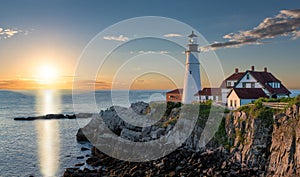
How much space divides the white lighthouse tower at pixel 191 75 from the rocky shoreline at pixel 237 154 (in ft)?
34.6

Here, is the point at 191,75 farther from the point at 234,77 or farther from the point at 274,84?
the point at 274,84

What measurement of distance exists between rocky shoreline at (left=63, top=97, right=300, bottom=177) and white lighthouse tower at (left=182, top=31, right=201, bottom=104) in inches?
415

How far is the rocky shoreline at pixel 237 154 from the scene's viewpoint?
18.4m

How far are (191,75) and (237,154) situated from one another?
17968 millimetres

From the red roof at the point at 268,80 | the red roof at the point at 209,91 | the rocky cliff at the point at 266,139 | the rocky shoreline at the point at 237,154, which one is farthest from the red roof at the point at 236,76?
the rocky cliff at the point at 266,139

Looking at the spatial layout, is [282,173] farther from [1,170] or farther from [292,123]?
[1,170]

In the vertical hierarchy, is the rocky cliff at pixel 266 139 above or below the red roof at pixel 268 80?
below

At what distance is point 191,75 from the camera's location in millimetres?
38219

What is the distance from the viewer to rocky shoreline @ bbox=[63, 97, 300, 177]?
1839 centimetres

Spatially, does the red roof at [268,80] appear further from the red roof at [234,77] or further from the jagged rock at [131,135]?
the jagged rock at [131,135]

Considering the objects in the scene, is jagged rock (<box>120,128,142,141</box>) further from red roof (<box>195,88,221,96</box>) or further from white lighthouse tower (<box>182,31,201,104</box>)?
red roof (<box>195,88,221,96</box>)

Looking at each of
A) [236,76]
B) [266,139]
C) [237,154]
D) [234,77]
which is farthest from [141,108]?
[266,139]

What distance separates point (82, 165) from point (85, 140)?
12592 mm

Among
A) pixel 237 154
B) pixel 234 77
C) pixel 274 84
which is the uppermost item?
pixel 234 77
